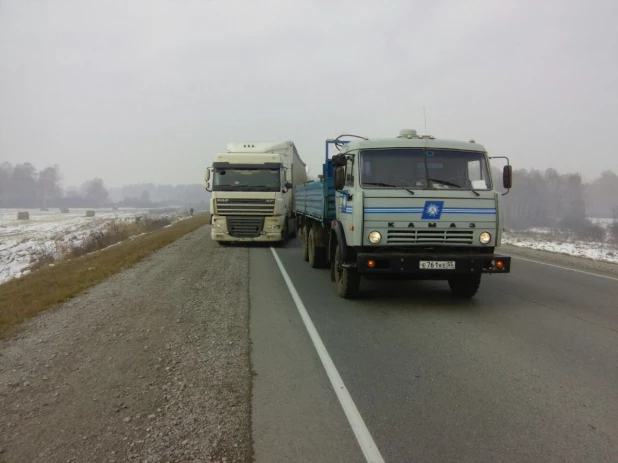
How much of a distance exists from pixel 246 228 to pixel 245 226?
86 millimetres

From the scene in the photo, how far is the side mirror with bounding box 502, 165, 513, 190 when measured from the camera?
7.55 metres

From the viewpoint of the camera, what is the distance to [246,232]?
16656 millimetres

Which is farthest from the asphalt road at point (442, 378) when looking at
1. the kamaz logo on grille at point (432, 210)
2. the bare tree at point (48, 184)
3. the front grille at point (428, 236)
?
the bare tree at point (48, 184)

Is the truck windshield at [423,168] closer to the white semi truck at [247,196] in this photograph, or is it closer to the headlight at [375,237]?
the headlight at [375,237]

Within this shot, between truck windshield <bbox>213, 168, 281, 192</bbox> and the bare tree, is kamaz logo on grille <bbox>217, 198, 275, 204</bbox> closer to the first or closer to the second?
truck windshield <bbox>213, 168, 281, 192</bbox>

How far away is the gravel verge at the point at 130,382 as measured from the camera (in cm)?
311

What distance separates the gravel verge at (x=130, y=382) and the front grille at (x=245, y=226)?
860cm

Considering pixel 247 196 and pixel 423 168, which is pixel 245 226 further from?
pixel 423 168

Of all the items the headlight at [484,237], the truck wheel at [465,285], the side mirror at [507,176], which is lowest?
the truck wheel at [465,285]

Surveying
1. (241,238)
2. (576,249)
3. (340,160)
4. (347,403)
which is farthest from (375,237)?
(576,249)

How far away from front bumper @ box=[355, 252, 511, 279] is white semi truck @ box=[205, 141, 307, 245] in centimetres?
1002

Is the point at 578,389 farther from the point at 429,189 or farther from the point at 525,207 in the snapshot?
the point at 525,207

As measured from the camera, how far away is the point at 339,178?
8156mm

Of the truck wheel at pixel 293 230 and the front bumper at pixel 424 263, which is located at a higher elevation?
the front bumper at pixel 424 263
